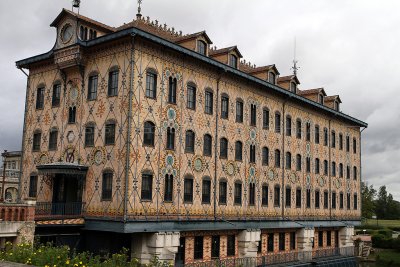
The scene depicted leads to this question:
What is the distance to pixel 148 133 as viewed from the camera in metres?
24.9

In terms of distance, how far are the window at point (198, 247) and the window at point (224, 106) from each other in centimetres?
737

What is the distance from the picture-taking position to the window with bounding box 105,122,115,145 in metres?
24.8

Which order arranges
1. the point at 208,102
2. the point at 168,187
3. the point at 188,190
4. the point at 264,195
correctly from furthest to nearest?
the point at 264,195
the point at 208,102
the point at 188,190
the point at 168,187

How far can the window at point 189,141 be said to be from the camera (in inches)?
1076

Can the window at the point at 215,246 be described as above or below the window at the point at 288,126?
below

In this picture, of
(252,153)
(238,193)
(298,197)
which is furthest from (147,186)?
(298,197)

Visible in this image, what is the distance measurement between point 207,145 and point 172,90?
4.21m

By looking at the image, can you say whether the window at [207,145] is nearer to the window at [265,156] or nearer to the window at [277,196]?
the window at [265,156]

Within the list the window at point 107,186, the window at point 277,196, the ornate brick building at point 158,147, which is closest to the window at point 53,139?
the ornate brick building at point 158,147

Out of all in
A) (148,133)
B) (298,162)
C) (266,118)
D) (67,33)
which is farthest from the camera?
(298,162)

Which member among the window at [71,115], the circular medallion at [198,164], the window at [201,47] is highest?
the window at [201,47]

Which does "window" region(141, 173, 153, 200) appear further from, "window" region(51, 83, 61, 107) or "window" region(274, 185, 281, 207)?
"window" region(274, 185, 281, 207)

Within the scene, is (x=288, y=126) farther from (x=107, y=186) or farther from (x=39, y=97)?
(x=39, y=97)

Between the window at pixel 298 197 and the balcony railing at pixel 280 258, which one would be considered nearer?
the balcony railing at pixel 280 258
